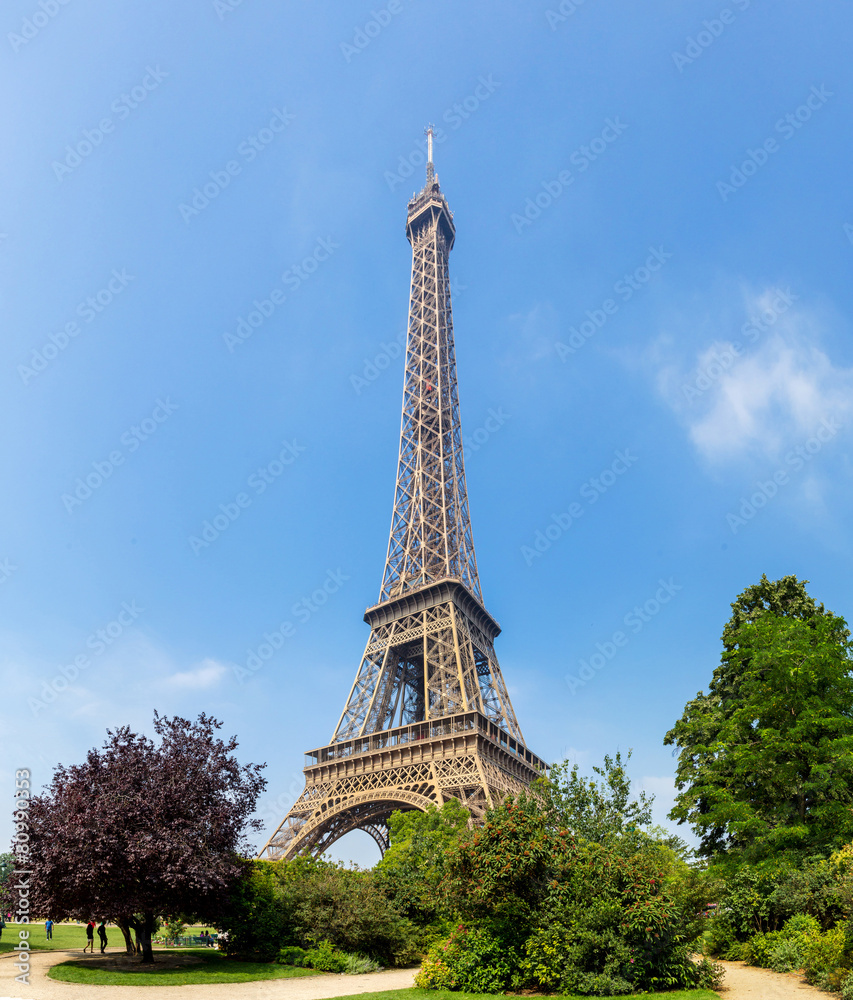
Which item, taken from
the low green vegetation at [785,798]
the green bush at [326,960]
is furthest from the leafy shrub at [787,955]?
the green bush at [326,960]

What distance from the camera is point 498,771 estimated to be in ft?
135

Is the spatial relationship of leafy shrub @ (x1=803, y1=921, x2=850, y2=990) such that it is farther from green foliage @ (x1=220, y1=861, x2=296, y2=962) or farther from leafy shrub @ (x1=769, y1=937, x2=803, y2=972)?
green foliage @ (x1=220, y1=861, x2=296, y2=962)

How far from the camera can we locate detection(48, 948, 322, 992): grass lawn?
1609 centimetres

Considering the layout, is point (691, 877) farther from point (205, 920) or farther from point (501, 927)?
point (205, 920)

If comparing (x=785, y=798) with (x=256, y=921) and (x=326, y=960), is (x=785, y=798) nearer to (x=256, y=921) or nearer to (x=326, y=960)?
(x=326, y=960)

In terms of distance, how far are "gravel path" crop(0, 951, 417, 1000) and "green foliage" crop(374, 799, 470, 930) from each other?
2572 millimetres

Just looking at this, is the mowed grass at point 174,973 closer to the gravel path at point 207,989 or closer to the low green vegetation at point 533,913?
the gravel path at point 207,989

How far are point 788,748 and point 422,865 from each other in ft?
45.8

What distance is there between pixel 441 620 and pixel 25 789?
3349 cm

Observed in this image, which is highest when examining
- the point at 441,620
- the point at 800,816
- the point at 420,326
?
the point at 420,326

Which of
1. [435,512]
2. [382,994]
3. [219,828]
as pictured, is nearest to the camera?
[382,994]

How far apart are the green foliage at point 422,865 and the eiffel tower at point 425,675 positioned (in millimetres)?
3770

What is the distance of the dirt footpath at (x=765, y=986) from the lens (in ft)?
44.0

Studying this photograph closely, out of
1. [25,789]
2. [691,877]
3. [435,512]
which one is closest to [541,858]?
[691,877]
